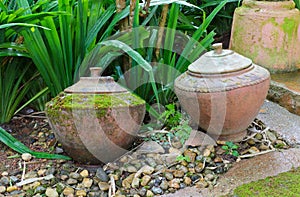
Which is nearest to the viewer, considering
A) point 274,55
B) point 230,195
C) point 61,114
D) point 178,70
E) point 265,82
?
point 230,195

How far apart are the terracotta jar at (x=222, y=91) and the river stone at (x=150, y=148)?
0.67 ft

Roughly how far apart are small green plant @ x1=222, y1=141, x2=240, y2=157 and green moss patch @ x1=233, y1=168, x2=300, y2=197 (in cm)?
22

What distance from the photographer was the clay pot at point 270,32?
246 centimetres

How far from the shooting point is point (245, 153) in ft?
5.91

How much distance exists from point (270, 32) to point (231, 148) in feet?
3.21

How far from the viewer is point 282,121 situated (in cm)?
204

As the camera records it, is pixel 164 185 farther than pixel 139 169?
No

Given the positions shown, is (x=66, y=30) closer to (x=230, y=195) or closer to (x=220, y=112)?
(x=220, y=112)

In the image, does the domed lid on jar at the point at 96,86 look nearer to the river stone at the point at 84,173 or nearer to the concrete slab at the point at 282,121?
the river stone at the point at 84,173

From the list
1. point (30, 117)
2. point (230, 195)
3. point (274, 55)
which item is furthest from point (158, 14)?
point (230, 195)

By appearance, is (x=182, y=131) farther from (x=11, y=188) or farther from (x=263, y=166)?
(x=11, y=188)

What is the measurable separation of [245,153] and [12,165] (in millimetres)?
1014

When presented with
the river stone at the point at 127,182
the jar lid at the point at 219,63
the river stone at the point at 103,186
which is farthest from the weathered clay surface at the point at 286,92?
the river stone at the point at 103,186

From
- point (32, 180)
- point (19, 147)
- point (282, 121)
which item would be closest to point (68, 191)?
point (32, 180)
